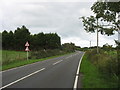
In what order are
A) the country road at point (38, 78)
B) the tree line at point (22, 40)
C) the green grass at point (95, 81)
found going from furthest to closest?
the tree line at point (22, 40), the country road at point (38, 78), the green grass at point (95, 81)

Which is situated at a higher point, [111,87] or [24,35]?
[24,35]

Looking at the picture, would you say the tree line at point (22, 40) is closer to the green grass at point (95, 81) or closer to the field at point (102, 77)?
the field at point (102, 77)

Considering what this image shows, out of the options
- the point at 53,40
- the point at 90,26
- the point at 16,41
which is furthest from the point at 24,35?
the point at 90,26

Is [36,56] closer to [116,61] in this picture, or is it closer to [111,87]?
[116,61]

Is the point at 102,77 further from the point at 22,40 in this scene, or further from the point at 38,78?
the point at 22,40

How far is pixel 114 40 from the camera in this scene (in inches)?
488

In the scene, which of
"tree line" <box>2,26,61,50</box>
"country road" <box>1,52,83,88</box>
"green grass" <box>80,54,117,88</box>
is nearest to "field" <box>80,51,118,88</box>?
"green grass" <box>80,54,117,88</box>

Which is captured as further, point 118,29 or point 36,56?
point 36,56

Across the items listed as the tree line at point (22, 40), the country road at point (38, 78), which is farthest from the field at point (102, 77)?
the tree line at point (22, 40)

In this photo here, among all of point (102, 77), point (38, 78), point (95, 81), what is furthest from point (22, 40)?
point (95, 81)

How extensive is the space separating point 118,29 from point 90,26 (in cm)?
632

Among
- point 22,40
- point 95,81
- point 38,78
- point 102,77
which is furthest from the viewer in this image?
point 22,40

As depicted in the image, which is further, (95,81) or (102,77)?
(102,77)

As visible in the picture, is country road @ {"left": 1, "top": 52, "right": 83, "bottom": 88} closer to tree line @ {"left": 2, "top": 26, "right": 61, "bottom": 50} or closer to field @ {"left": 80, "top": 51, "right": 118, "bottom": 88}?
field @ {"left": 80, "top": 51, "right": 118, "bottom": 88}
